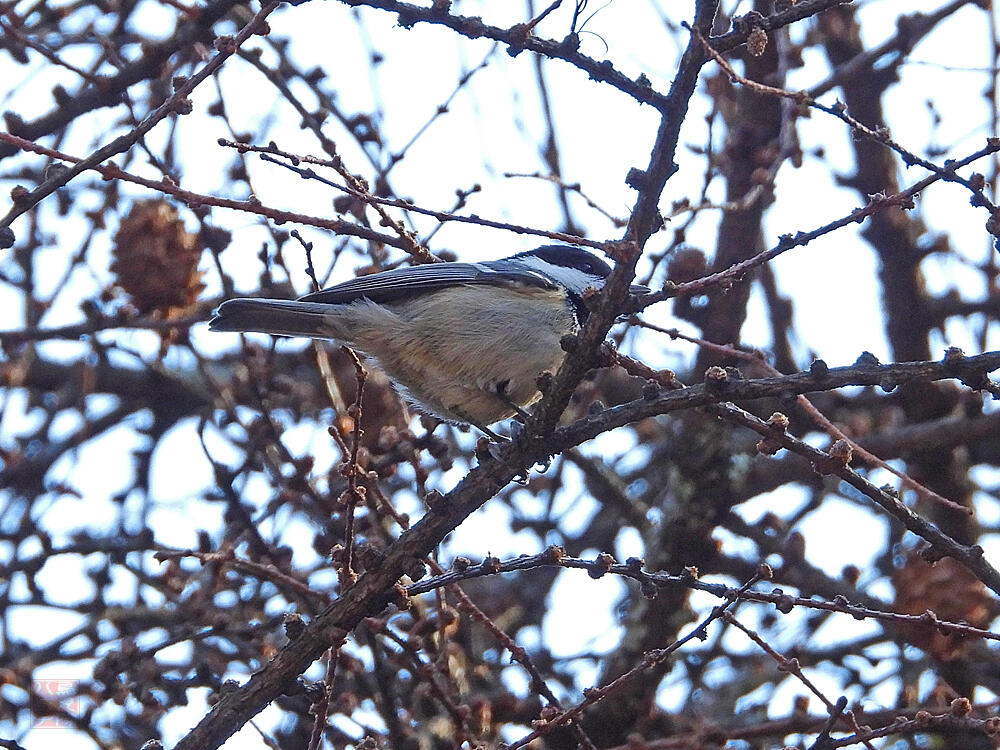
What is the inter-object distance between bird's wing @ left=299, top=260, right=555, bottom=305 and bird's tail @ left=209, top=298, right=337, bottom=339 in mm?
45

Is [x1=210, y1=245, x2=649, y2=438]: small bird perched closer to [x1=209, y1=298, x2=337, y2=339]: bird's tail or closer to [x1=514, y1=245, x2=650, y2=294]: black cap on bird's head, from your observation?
[x1=209, y1=298, x2=337, y2=339]: bird's tail

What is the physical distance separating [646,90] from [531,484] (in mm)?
3248

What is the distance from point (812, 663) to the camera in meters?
4.80

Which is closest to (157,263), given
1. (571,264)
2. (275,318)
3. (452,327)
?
(275,318)

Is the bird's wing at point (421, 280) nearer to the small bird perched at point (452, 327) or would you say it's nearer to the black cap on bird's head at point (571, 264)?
the small bird perched at point (452, 327)

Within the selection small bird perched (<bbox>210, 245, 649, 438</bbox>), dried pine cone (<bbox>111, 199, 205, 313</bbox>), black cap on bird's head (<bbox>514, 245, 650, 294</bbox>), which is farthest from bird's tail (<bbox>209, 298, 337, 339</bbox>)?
black cap on bird's head (<bbox>514, 245, 650, 294</bbox>)

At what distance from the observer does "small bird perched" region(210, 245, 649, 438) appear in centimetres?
374

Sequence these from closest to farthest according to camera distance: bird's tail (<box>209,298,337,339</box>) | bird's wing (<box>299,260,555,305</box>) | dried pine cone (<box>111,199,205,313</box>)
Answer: bird's tail (<box>209,298,337,339</box>)
bird's wing (<box>299,260,555,305</box>)
dried pine cone (<box>111,199,205,313</box>)

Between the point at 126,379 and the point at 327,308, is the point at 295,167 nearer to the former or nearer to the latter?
the point at 327,308

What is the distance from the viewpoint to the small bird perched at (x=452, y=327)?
3740 millimetres

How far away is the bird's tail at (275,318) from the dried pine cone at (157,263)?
0.49m

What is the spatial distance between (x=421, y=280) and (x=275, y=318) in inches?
19.7

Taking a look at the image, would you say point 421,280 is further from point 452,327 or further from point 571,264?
point 571,264

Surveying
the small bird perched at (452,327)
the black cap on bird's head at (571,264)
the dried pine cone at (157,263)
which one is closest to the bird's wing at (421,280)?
the small bird perched at (452,327)
